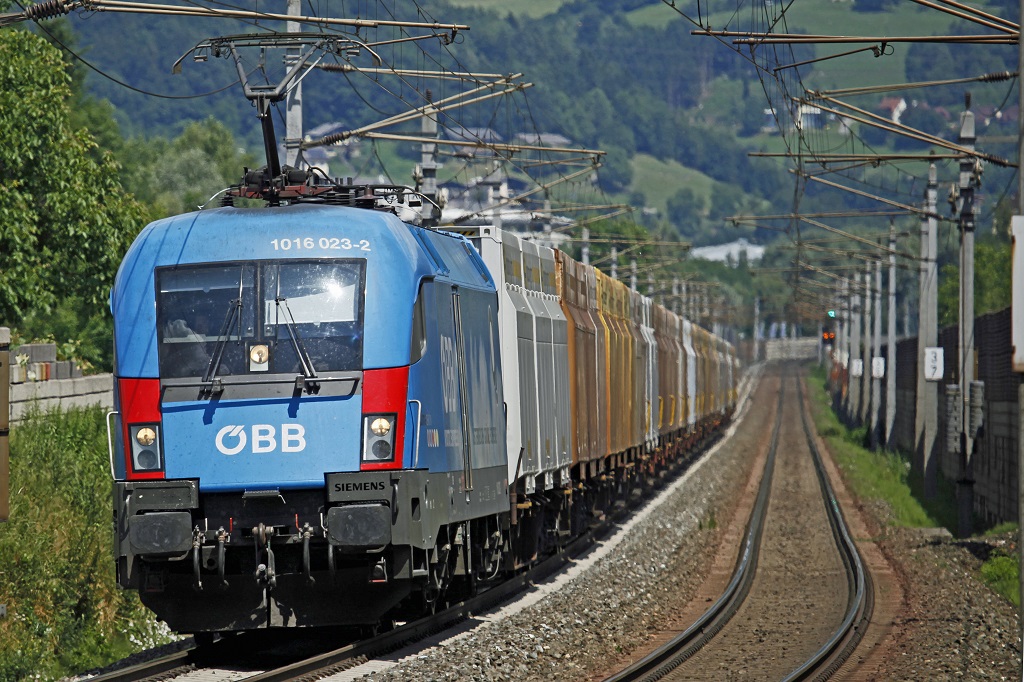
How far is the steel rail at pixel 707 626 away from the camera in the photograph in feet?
45.0

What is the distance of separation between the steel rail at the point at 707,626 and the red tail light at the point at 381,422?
108 inches

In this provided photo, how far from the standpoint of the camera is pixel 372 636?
13859 millimetres

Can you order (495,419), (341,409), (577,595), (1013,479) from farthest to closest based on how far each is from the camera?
(1013,479), (577,595), (495,419), (341,409)

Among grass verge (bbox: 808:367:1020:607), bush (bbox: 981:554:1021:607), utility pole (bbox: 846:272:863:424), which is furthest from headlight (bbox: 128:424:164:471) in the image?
utility pole (bbox: 846:272:863:424)

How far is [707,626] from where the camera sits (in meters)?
17.1

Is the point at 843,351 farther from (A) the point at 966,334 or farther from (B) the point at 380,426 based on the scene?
(B) the point at 380,426

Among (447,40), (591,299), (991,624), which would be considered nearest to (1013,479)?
(591,299)

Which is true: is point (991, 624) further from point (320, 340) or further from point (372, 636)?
point (320, 340)

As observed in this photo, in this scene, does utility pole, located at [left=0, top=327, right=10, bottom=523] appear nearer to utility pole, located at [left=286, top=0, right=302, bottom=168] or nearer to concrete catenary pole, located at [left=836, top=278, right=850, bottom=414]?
utility pole, located at [left=286, top=0, right=302, bottom=168]

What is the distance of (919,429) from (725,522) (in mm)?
13647

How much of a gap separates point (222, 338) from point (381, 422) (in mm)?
1441

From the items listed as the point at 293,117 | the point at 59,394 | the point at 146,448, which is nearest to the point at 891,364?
the point at 293,117

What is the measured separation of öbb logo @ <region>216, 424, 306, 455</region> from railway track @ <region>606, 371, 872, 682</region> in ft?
11.2

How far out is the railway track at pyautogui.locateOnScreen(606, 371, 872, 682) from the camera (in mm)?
14308
